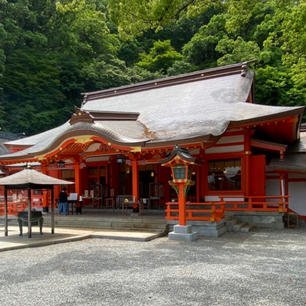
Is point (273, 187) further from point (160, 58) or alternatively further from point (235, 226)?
→ point (160, 58)

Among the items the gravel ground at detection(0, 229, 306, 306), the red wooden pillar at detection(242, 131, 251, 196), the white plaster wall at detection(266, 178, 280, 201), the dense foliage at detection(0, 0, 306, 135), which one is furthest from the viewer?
the dense foliage at detection(0, 0, 306, 135)

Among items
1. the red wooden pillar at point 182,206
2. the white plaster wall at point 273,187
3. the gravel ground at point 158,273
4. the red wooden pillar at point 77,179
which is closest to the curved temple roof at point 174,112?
the red wooden pillar at point 77,179

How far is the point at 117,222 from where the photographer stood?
38.5 ft

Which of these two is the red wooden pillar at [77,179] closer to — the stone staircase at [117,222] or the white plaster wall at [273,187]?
the stone staircase at [117,222]

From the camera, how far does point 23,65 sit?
32.6 m

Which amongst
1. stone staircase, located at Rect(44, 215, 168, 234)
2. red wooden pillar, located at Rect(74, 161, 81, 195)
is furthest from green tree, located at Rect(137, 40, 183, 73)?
stone staircase, located at Rect(44, 215, 168, 234)

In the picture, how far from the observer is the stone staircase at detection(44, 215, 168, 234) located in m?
11.0

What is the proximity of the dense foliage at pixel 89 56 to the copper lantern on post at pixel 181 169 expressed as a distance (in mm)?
12954

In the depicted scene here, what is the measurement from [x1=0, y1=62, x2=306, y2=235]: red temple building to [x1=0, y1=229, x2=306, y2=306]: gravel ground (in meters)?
2.54

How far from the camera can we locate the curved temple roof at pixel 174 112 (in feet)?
38.3

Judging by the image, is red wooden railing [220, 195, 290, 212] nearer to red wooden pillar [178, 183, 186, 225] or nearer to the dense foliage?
red wooden pillar [178, 183, 186, 225]

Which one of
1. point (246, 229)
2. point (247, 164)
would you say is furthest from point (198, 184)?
point (246, 229)

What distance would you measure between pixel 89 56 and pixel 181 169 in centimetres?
3206

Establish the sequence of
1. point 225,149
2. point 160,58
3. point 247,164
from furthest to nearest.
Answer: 1. point 160,58
2. point 225,149
3. point 247,164
